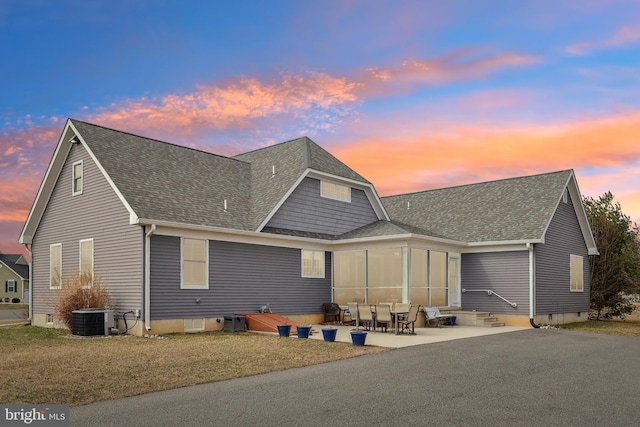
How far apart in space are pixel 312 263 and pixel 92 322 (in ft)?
30.0

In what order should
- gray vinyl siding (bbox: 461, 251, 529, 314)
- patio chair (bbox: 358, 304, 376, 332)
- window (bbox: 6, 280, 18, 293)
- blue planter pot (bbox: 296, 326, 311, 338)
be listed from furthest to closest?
window (bbox: 6, 280, 18, 293) → gray vinyl siding (bbox: 461, 251, 529, 314) → patio chair (bbox: 358, 304, 376, 332) → blue planter pot (bbox: 296, 326, 311, 338)

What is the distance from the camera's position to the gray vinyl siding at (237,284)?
18.6 m

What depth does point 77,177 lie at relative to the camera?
70.7 feet

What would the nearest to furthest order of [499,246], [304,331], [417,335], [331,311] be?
[304,331], [417,335], [331,311], [499,246]

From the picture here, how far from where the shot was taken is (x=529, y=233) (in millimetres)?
24031

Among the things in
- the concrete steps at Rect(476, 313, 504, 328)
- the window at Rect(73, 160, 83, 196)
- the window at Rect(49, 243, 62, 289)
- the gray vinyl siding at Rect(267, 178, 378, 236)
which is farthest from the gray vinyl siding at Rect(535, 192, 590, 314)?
the window at Rect(49, 243, 62, 289)

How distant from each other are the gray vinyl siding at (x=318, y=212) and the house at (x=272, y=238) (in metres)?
0.06

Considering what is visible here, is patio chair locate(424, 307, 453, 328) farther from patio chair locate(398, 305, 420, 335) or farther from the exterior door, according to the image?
the exterior door

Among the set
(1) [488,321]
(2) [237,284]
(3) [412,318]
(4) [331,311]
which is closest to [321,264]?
(4) [331,311]

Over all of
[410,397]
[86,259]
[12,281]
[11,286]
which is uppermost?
[86,259]

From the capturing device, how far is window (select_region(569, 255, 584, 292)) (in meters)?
27.8

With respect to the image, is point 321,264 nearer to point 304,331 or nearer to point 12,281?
point 304,331

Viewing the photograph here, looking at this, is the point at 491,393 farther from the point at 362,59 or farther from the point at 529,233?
the point at 529,233

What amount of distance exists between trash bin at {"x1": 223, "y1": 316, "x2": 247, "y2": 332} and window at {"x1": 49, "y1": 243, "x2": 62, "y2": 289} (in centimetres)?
689
